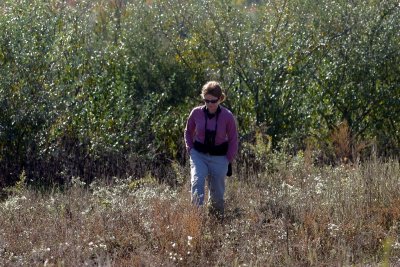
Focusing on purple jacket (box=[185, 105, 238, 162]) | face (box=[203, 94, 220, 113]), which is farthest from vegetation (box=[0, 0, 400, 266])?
face (box=[203, 94, 220, 113])

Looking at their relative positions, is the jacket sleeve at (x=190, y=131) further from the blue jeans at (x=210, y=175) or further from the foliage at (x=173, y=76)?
the foliage at (x=173, y=76)

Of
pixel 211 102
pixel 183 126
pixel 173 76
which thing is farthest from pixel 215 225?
pixel 173 76

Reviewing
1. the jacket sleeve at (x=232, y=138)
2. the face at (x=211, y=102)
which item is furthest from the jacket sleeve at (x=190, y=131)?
the jacket sleeve at (x=232, y=138)

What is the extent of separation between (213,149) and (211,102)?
538mm

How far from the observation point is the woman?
9453 mm

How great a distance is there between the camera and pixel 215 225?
368 inches

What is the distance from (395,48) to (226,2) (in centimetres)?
336

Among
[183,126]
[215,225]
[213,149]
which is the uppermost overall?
[213,149]

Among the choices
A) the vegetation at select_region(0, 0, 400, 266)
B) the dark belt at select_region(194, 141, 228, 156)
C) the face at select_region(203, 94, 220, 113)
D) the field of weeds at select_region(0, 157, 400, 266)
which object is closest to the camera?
the field of weeds at select_region(0, 157, 400, 266)

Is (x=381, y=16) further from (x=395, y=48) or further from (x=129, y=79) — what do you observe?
(x=129, y=79)

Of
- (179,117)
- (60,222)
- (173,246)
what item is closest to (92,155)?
(179,117)

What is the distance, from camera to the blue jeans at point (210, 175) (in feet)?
30.8

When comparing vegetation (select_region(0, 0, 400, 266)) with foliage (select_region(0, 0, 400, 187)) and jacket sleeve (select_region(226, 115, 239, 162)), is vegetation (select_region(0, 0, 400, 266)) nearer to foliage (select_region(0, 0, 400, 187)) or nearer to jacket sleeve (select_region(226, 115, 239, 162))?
foliage (select_region(0, 0, 400, 187))

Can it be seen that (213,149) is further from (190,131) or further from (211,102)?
(211,102)
